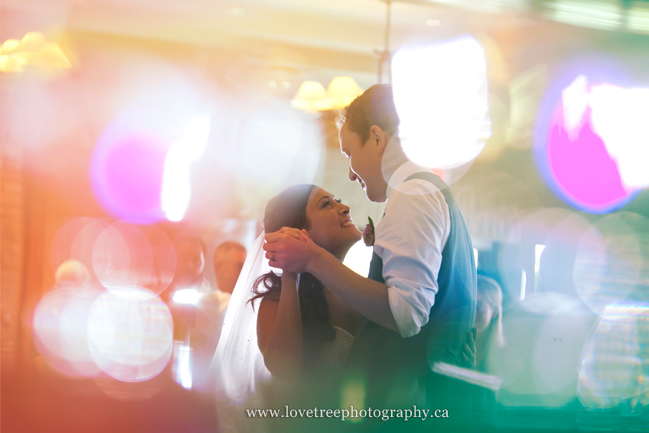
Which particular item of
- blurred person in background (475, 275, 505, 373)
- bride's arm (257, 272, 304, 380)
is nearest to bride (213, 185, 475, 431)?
bride's arm (257, 272, 304, 380)

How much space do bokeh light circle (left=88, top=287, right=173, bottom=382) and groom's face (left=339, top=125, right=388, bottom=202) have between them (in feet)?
4.92

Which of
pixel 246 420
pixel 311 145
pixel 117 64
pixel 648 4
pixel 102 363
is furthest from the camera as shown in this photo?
pixel 311 145

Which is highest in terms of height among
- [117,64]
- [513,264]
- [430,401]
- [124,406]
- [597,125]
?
[117,64]

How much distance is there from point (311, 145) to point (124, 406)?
1.46 meters

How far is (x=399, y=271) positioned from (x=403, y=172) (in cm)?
18

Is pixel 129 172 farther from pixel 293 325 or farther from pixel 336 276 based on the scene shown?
pixel 336 276

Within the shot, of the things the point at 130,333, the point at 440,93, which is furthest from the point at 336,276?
the point at 130,333

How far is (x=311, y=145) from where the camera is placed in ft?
7.27

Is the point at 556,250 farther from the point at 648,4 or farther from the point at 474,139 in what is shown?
the point at 648,4

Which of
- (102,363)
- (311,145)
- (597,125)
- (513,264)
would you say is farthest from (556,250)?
(102,363)

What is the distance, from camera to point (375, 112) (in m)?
0.73

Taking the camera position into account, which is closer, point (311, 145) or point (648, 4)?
point (648, 4)

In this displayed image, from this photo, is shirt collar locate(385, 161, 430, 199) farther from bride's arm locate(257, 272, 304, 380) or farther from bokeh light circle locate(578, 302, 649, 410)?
bokeh light circle locate(578, 302, 649, 410)

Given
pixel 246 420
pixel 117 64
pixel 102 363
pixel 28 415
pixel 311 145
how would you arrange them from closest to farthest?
pixel 246 420, pixel 28 415, pixel 102 363, pixel 117 64, pixel 311 145
